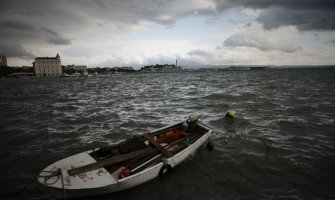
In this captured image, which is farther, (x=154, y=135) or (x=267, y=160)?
(x=154, y=135)

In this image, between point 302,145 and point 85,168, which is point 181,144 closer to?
point 85,168

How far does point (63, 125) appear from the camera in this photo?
59.4ft

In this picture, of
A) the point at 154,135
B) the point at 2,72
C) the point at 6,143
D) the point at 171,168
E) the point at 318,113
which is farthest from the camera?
the point at 2,72

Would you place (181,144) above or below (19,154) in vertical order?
above

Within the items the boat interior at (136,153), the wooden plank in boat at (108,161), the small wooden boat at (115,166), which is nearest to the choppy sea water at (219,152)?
the small wooden boat at (115,166)

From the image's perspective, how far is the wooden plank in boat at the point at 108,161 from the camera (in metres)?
7.74

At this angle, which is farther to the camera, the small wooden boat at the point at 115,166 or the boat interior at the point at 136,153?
the boat interior at the point at 136,153

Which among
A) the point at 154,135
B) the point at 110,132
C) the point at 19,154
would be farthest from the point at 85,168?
the point at 110,132

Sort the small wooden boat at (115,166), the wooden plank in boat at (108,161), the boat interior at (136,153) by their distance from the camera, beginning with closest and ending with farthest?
the small wooden boat at (115,166), the wooden plank in boat at (108,161), the boat interior at (136,153)

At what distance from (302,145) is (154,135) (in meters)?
8.95

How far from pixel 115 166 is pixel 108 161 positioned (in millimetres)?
544

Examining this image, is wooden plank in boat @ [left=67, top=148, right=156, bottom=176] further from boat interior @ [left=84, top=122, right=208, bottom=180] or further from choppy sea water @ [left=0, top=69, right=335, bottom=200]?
choppy sea water @ [left=0, top=69, right=335, bottom=200]

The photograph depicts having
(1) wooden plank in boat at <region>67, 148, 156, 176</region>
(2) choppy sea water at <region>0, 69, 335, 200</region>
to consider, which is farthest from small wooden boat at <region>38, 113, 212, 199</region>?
(2) choppy sea water at <region>0, 69, 335, 200</region>

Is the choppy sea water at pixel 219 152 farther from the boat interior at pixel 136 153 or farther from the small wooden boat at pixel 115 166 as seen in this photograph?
the boat interior at pixel 136 153
